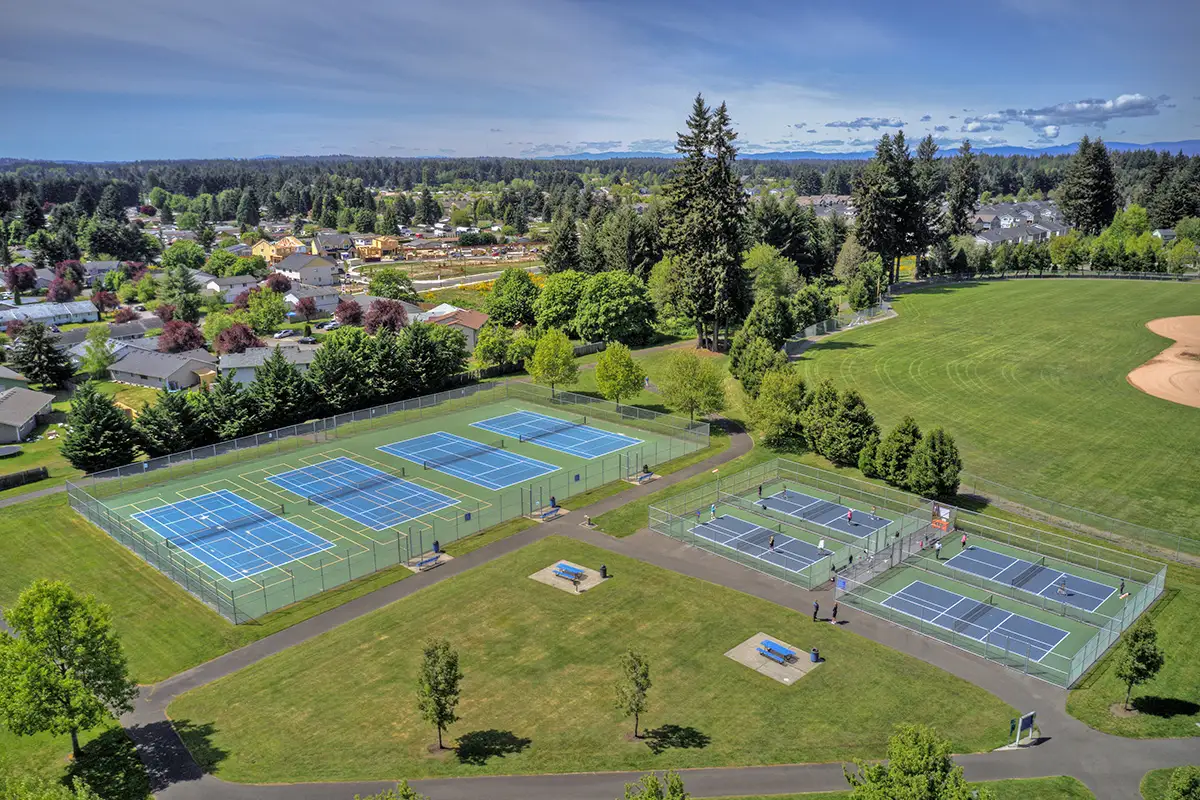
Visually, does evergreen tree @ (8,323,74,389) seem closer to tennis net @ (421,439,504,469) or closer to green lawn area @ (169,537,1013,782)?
tennis net @ (421,439,504,469)

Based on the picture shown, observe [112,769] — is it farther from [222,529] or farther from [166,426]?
[166,426]

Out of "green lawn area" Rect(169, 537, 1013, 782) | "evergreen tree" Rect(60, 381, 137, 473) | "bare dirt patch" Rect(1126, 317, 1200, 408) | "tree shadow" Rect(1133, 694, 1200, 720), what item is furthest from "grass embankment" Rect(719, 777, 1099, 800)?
"evergreen tree" Rect(60, 381, 137, 473)

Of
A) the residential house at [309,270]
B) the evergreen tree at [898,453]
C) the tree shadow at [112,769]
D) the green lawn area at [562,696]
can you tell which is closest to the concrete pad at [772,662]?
the green lawn area at [562,696]

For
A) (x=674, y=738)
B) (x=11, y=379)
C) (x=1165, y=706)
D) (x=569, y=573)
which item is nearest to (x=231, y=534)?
(x=569, y=573)

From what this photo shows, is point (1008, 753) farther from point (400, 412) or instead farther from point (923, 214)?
point (923, 214)

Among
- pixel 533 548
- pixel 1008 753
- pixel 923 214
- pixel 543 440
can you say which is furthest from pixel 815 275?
pixel 1008 753

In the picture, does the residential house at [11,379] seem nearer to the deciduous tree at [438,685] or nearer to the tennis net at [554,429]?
the tennis net at [554,429]

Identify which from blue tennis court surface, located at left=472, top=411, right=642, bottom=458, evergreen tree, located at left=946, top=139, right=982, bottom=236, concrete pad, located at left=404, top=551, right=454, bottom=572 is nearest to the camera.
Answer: concrete pad, located at left=404, top=551, right=454, bottom=572
